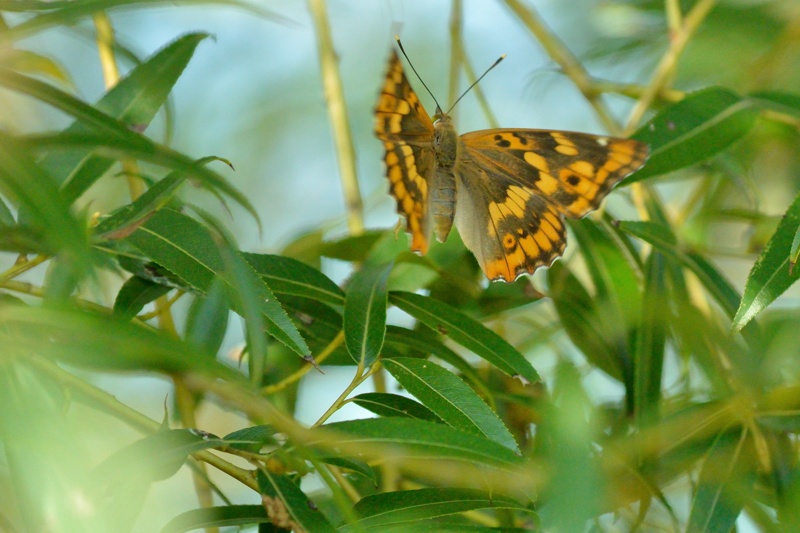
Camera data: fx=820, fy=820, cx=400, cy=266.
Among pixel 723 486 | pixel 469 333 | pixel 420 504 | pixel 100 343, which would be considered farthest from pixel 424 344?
pixel 100 343

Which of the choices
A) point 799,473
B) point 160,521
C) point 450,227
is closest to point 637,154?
point 450,227

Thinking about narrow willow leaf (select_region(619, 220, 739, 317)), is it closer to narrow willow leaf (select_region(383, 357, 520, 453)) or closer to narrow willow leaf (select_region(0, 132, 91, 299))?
narrow willow leaf (select_region(383, 357, 520, 453))

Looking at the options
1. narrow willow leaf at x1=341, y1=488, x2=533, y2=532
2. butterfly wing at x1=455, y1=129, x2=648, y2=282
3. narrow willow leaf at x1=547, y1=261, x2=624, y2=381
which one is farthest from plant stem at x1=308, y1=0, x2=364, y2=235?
narrow willow leaf at x1=341, y1=488, x2=533, y2=532

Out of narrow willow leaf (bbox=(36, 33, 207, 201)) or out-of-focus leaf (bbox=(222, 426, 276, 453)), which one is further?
narrow willow leaf (bbox=(36, 33, 207, 201))

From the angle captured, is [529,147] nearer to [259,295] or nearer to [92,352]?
[259,295]

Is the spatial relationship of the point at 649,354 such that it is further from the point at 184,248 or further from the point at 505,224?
the point at 184,248
